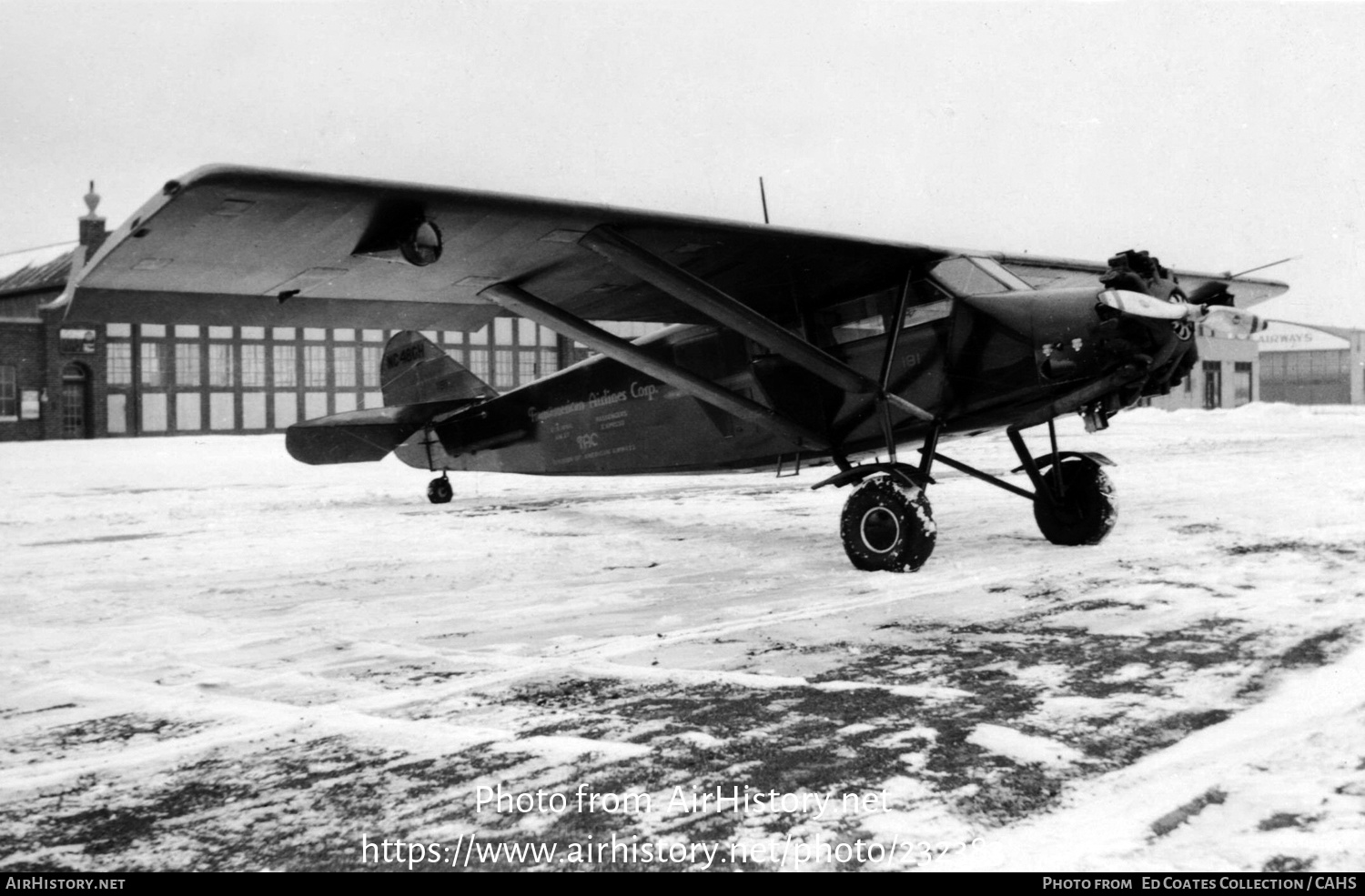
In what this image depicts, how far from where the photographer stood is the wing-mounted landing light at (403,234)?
5.22 meters

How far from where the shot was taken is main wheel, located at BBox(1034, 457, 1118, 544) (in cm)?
733

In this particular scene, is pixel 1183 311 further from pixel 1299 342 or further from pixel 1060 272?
pixel 1299 342

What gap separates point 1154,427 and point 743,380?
2291cm

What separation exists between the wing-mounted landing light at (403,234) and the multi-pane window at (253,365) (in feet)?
117

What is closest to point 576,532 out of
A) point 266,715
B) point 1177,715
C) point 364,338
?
point 266,715

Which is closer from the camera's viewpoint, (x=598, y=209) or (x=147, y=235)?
(x=147, y=235)

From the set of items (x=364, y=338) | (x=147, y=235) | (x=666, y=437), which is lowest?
(x=666, y=437)

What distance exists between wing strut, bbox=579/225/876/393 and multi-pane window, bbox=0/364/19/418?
128 ft

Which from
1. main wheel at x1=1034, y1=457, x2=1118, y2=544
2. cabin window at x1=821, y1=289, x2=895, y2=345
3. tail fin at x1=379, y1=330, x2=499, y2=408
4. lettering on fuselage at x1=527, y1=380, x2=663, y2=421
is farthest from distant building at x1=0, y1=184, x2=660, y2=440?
main wheel at x1=1034, y1=457, x2=1118, y2=544

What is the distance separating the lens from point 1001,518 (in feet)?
31.0

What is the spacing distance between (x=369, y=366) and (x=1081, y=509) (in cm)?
3484

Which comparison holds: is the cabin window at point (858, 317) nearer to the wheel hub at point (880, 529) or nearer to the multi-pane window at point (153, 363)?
the wheel hub at point (880, 529)

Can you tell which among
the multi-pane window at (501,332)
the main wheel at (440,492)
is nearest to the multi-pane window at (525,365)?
the multi-pane window at (501,332)
